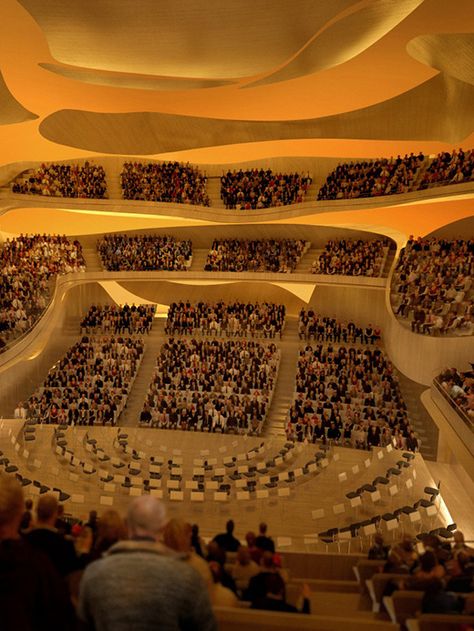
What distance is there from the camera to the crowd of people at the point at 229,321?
2458 cm

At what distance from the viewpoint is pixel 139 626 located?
2053mm

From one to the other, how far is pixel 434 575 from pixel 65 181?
26954 millimetres

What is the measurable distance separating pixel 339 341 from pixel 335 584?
17671 millimetres

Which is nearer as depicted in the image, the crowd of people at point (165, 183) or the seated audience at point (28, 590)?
the seated audience at point (28, 590)

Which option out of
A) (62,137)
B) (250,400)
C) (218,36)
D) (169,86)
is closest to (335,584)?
(250,400)

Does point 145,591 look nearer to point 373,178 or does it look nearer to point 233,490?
point 233,490

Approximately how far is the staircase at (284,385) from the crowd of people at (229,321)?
657 mm

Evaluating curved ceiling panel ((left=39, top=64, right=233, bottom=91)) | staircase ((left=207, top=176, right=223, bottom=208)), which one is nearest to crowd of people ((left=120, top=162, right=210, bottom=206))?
→ staircase ((left=207, top=176, right=223, bottom=208))

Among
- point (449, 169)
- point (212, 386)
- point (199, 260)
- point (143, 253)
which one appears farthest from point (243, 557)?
point (199, 260)

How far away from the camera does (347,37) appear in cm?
1770

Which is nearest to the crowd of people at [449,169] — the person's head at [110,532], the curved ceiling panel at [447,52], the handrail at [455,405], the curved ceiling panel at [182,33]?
the curved ceiling panel at [447,52]

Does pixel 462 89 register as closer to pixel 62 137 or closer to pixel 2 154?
pixel 62 137

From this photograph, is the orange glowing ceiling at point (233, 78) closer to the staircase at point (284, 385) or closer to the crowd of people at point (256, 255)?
the crowd of people at point (256, 255)

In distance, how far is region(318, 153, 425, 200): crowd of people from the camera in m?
24.6
